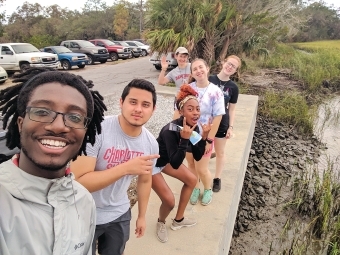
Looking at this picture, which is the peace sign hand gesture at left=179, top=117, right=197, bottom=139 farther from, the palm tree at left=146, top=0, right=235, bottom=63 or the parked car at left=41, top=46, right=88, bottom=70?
the parked car at left=41, top=46, right=88, bottom=70

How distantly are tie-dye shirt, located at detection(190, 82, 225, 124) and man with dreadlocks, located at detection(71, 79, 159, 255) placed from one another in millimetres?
1207

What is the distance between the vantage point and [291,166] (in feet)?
22.1

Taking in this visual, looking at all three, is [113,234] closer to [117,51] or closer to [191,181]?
[191,181]

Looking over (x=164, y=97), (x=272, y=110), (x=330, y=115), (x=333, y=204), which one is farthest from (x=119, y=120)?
(x=330, y=115)

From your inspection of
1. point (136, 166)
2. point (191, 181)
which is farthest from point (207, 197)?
point (136, 166)

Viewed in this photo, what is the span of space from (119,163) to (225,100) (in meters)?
2.11

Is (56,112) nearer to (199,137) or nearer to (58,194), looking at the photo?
(58,194)

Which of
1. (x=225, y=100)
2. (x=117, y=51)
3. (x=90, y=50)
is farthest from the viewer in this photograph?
(x=117, y=51)

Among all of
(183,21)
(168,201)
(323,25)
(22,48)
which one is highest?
(323,25)

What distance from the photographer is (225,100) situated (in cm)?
362

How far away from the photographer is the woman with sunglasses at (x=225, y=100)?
3.49 m

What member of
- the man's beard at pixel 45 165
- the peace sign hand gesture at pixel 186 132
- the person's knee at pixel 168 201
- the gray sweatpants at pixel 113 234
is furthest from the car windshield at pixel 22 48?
the man's beard at pixel 45 165

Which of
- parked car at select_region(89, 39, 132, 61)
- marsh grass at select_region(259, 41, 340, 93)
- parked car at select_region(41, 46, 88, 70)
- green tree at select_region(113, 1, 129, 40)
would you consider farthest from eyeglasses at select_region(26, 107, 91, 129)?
green tree at select_region(113, 1, 129, 40)

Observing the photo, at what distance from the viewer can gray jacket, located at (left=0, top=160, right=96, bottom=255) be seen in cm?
93
